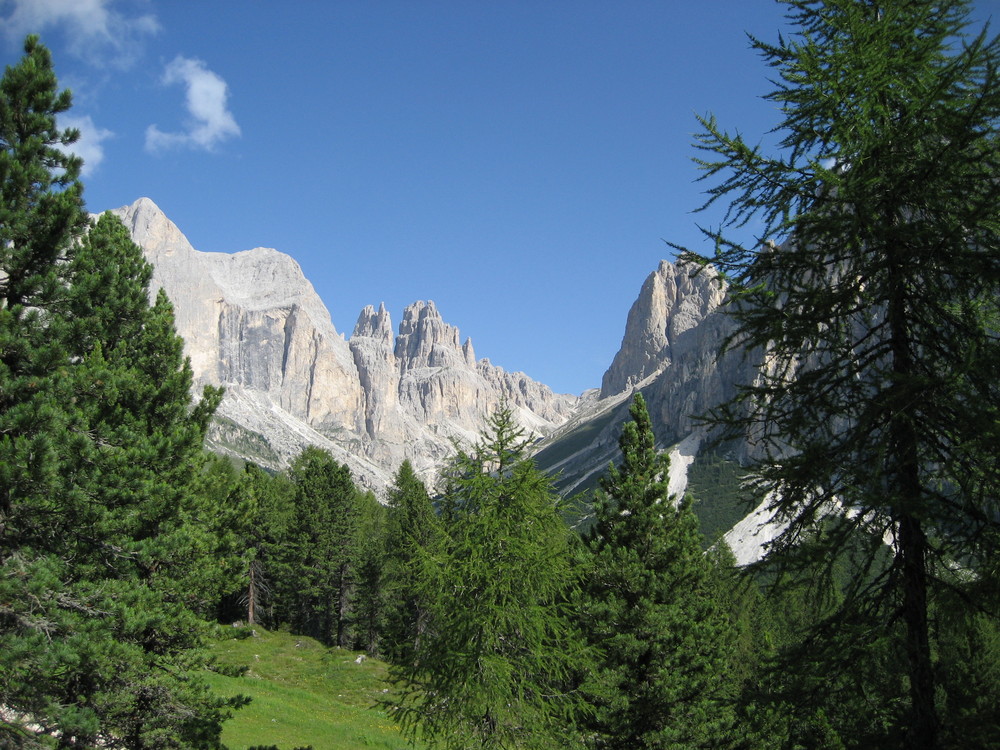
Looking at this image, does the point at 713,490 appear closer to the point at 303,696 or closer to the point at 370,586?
the point at 370,586

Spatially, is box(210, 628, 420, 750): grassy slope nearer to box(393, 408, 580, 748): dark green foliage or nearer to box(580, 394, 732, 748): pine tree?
box(393, 408, 580, 748): dark green foliage

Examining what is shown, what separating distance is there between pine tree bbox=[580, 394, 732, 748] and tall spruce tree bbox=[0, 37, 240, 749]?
31.3 feet

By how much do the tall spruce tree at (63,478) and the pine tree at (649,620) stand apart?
953 cm

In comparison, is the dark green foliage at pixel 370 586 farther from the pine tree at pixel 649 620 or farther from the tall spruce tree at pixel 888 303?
the tall spruce tree at pixel 888 303

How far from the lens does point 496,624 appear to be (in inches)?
485

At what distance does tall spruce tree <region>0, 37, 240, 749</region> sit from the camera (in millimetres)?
8492

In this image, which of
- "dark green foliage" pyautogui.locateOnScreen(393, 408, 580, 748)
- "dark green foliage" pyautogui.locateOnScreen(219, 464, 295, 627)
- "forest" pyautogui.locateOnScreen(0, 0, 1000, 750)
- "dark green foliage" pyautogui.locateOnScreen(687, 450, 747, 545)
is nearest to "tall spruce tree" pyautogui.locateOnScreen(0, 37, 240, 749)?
"forest" pyautogui.locateOnScreen(0, 0, 1000, 750)

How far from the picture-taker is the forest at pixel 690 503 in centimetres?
616

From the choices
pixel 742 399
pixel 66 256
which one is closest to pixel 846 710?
pixel 742 399

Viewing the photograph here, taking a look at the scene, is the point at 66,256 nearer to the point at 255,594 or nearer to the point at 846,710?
the point at 846,710

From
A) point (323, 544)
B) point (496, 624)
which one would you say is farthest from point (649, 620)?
point (323, 544)

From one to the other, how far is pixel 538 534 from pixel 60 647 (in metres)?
8.35

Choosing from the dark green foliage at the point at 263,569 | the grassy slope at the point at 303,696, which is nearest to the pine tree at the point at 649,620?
the grassy slope at the point at 303,696

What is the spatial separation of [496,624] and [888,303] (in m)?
8.86
